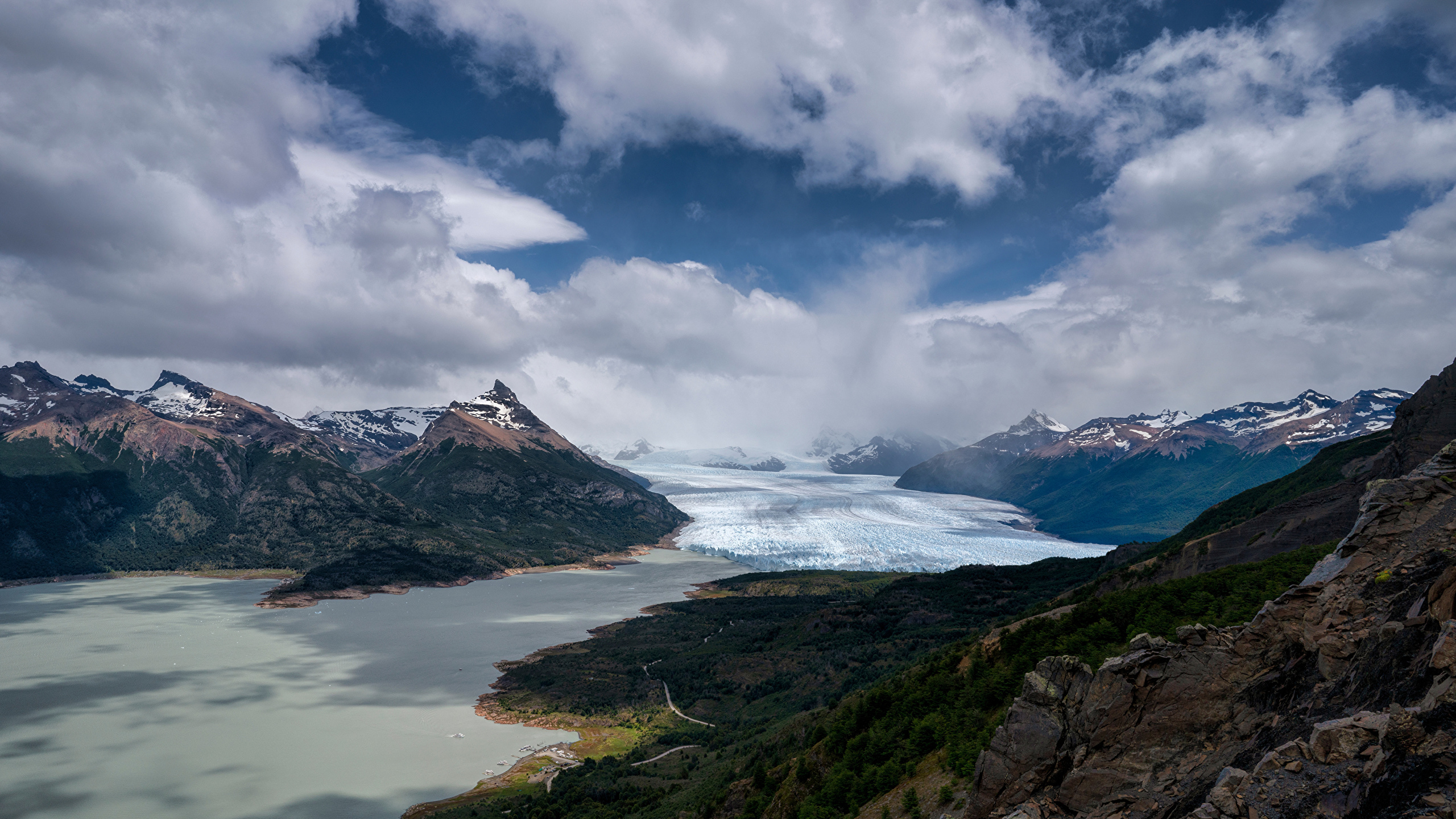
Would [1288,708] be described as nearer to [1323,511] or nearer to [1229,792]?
[1229,792]

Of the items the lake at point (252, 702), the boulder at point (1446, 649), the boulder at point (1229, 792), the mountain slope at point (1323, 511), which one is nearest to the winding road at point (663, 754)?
the lake at point (252, 702)

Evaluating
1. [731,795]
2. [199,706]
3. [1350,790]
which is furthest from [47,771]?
[1350,790]

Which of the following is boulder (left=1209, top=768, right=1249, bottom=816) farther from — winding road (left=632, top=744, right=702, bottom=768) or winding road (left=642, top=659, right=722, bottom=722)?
winding road (left=642, top=659, right=722, bottom=722)

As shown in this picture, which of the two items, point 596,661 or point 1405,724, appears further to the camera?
point 596,661

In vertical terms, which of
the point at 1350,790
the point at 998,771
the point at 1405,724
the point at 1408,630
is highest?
the point at 1408,630

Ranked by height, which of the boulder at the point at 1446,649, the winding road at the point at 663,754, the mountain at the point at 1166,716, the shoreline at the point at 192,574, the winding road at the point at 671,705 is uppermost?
the boulder at the point at 1446,649

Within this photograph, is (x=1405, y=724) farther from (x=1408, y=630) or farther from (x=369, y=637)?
(x=369, y=637)

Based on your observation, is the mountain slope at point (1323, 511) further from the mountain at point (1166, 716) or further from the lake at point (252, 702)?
the lake at point (252, 702)
